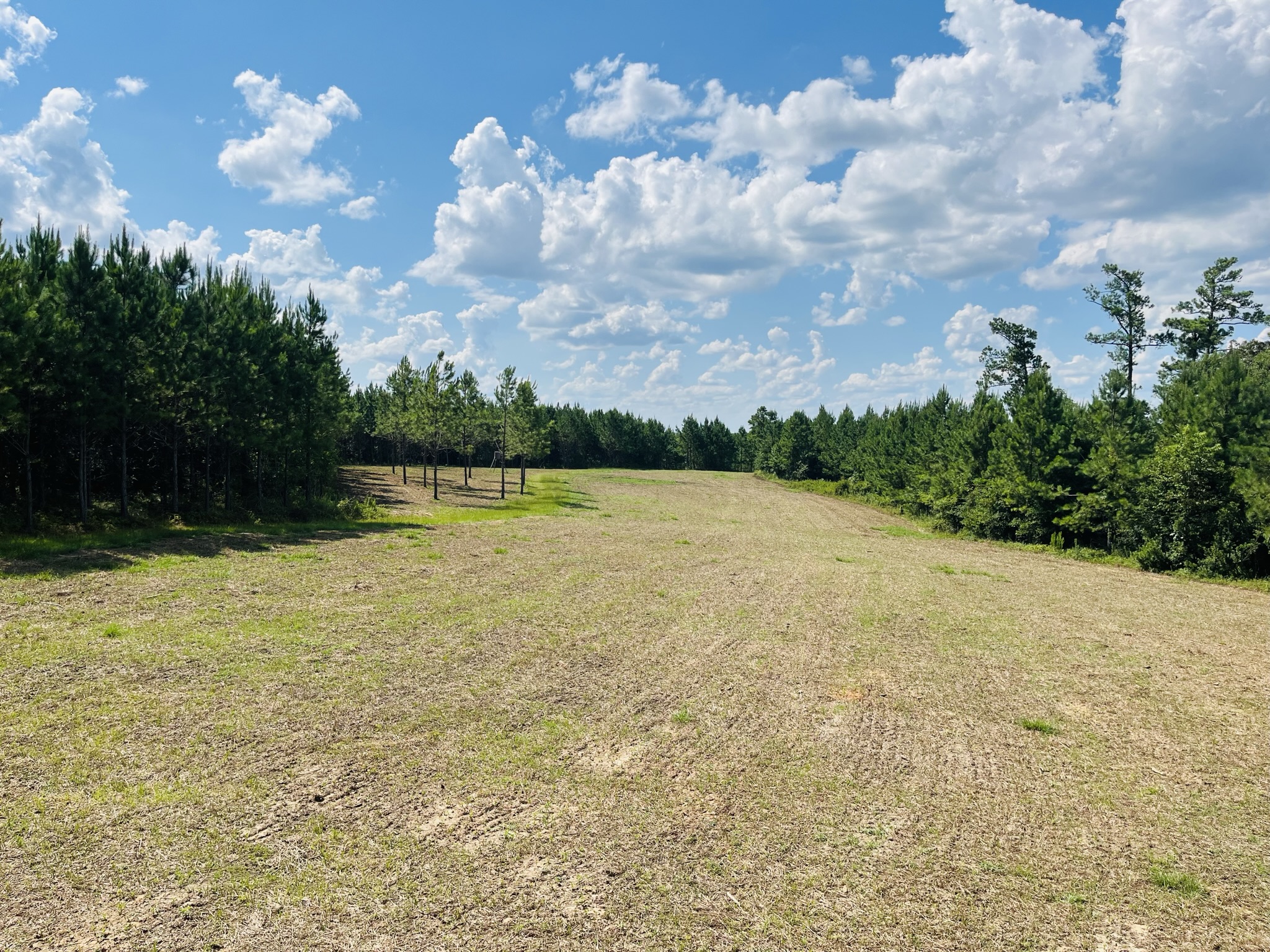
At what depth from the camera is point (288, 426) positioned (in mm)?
39781

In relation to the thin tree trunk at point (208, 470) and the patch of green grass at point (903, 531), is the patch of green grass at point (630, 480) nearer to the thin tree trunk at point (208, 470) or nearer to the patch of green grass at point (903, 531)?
the patch of green grass at point (903, 531)

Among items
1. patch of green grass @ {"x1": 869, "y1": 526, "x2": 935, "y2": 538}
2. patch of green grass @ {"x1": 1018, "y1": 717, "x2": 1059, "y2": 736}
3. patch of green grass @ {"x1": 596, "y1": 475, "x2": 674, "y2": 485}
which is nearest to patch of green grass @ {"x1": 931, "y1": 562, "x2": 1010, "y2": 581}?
patch of green grass @ {"x1": 869, "y1": 526, "x2": 935, "y2": 538}

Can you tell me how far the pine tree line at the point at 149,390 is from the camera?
2692cm

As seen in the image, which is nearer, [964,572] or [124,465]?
[964,572]

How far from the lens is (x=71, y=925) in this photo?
6289mm

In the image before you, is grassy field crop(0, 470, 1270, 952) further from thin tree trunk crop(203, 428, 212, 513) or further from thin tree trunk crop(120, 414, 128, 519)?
thin tree trunk crop(203, 428, 212, 513)

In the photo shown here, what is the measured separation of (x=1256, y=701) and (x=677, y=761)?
12107 millimetres

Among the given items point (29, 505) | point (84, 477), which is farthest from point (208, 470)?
point (29, 505)

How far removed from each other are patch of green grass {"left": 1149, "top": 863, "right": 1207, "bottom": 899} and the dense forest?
26249 millimetres

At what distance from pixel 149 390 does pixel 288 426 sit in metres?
9.04

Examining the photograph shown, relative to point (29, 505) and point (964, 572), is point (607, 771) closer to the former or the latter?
point (964, 572)

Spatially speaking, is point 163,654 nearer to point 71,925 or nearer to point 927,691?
point 71,925

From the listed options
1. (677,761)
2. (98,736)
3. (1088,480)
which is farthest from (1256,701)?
(1088,480)

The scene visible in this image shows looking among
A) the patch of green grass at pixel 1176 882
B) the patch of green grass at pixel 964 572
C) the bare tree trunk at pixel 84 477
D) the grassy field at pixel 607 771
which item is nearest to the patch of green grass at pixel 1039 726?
the grassy field at pixel 607 771
